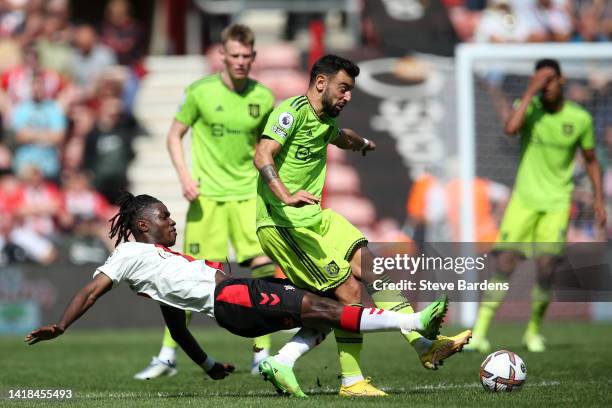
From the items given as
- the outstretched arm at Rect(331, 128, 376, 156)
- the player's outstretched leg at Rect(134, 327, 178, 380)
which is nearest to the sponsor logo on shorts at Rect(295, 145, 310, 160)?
the outstretched arm at Rect(331, 128, 376, 156)

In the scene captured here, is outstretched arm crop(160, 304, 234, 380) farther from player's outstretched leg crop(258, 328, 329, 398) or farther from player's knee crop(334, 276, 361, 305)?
player's knee crop(334, 276, 361, 305)

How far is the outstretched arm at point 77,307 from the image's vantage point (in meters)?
7.04

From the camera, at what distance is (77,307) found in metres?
7.26

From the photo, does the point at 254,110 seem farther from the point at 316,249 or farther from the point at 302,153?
the point at 316,249

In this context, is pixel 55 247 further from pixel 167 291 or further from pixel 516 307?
pixel 167 291

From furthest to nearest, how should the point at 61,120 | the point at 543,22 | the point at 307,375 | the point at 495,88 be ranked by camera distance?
the point at 61,120 < the point at 543,22 < the point at 495,88 < the point at 307,375

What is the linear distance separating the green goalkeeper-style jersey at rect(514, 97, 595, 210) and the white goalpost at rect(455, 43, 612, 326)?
7.72ft

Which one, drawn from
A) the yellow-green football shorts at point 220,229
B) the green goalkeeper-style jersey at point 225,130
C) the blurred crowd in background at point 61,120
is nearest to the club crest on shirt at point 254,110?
the green goalkeeper-style jersey at point 225,130

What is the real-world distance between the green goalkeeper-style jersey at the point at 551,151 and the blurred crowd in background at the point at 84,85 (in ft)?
18.0

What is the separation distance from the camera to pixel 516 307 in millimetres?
17469

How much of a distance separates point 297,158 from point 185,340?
1.42m

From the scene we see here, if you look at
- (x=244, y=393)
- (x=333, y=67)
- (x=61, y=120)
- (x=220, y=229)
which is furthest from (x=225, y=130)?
(x=61, y=120)

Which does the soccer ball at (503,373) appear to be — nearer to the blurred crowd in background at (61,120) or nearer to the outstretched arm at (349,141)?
the outstretched arm at (349,141)

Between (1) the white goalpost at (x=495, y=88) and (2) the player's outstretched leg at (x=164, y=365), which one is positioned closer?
(2) the player's outstretched leg at (x=164, y=365)
